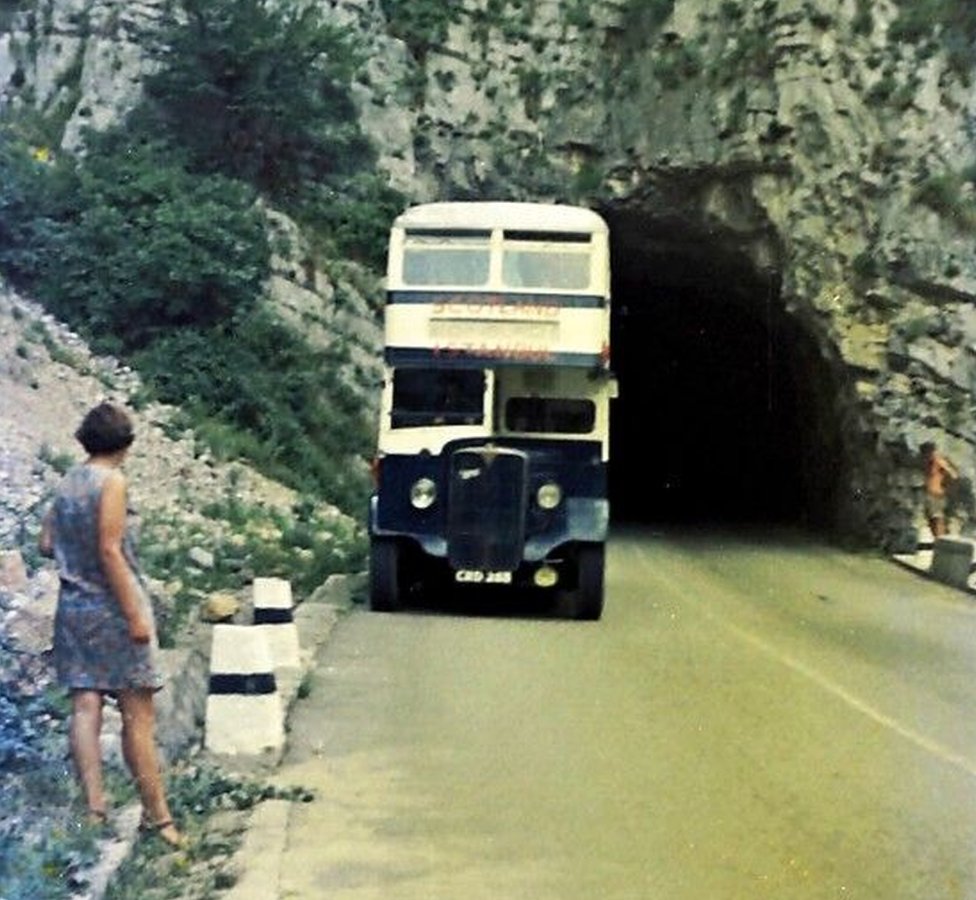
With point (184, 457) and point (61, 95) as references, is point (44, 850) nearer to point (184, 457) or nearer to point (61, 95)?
point (184, 457)

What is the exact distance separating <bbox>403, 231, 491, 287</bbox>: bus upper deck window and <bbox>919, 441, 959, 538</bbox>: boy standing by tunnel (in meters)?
11.2

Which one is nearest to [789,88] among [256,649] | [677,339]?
[677,339]

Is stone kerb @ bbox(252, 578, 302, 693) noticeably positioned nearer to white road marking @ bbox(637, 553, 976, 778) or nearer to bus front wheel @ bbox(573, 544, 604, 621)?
white road marking @ bbox(637, 553, 976, 778)

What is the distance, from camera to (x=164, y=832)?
21.0 feet

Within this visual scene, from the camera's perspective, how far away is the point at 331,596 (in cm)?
1576

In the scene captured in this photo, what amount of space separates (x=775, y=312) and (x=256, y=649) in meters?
24.1

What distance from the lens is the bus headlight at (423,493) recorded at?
14641 mm

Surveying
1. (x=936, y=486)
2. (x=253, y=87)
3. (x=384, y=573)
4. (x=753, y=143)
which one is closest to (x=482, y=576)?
(x=384, y=573)

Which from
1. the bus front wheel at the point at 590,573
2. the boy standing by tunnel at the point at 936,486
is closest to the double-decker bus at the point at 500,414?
the bus front wheel at the point at 590,573

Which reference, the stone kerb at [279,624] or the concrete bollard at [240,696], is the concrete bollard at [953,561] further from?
the concrete bollard at [240,696]

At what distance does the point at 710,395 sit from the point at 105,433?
32848 mm

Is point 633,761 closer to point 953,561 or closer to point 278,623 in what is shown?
point 278,623

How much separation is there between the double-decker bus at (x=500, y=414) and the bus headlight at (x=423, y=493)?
1 cm

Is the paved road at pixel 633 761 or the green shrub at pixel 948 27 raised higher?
the green shrub at pixel 948 27
